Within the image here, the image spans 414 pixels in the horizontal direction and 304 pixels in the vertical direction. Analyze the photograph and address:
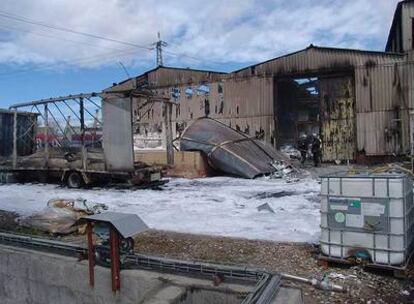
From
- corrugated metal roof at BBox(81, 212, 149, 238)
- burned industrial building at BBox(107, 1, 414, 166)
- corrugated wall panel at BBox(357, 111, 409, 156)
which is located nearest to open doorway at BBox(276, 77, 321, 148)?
burned industrial building at BBox(107, 1, 414, 166)

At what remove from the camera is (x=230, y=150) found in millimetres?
17609

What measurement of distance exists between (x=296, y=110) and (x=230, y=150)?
12661 millimetres

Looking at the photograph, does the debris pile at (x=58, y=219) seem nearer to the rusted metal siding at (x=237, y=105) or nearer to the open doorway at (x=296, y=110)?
the rusted metal siding at (x=237, y=105)

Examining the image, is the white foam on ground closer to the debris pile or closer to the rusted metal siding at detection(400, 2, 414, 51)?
the debris pile

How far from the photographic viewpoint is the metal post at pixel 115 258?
5.58 m

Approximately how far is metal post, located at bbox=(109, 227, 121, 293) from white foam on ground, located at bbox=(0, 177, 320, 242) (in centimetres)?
253

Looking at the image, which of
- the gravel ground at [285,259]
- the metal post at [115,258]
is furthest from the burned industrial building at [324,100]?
the metal post at [115,258]

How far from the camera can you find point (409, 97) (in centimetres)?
2202

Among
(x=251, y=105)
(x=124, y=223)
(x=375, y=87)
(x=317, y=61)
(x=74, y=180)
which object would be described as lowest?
(x=74, y=180)

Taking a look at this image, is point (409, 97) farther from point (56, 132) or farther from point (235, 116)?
point (56, 132)

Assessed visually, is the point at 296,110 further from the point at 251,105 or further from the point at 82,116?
the point at 82,116

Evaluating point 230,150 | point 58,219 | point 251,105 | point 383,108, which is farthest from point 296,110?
point 58,219

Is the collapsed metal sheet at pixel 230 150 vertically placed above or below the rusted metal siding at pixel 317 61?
below

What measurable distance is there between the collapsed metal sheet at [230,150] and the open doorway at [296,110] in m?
6.80
